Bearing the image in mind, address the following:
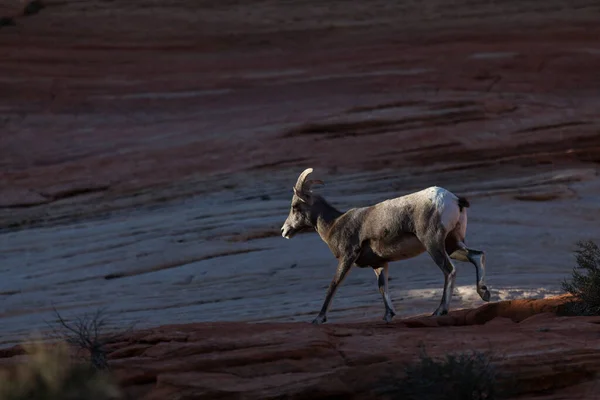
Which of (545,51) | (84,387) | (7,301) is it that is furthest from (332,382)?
(545,51)

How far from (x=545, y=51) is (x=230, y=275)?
10191 mm

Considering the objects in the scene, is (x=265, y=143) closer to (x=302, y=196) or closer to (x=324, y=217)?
(x=302, y=196)

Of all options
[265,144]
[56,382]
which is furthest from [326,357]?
[265,144]

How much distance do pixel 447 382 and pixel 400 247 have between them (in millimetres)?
3775

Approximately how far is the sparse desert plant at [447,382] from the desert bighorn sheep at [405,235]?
124 inches

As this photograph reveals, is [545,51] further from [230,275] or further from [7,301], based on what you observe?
[7,301]

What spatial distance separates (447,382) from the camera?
7.91m

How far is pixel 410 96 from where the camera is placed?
23.6 m

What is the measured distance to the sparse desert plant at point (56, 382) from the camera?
783cm

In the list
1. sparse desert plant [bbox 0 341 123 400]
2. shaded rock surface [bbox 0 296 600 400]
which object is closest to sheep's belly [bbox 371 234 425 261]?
shaded rock surface [bbox 0 296 600 400]

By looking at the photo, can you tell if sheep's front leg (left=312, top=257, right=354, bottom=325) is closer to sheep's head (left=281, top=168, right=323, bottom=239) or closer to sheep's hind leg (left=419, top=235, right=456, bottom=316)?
sheep's hind leg (left=419, top=235, right=456, bottom=316)

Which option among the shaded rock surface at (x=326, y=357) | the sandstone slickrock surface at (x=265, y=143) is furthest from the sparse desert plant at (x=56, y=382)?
the sandstone slickrock surface at (x=265, y=143)

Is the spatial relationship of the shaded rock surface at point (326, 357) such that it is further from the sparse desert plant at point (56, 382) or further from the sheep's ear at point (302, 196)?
the sheep's ear at point (302, 196)

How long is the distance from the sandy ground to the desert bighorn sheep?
2199 millimetres
